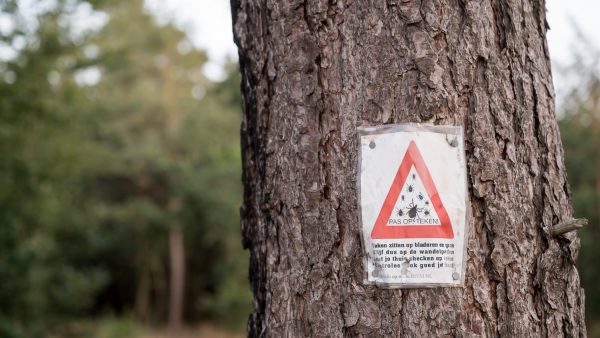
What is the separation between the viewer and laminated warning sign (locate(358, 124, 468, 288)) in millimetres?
1358

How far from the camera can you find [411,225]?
1.36 meters

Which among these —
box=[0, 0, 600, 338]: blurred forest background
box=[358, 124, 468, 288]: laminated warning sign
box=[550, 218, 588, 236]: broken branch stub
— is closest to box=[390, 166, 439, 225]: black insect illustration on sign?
box=[358, 124, 468, 288]: laminated warning sign

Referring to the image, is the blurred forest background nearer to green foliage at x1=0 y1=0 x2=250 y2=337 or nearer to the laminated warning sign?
green foliage at x1=0 y1=0 x2=250 y2=337

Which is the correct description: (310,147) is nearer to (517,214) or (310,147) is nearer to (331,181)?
(331,181)

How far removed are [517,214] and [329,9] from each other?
0.58 meters

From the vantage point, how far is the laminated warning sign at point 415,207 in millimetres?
1358

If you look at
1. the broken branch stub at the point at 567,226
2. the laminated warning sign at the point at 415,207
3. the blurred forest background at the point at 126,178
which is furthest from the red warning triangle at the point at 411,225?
the blurred forest background at the point at 126,178

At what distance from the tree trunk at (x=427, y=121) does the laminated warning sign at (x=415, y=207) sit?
0.02 meters

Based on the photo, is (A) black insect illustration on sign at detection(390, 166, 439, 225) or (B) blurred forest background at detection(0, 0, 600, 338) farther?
(B) blurred forest background at detection(0, 0, 600, 338)

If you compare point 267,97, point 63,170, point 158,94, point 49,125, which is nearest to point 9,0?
point 49,125

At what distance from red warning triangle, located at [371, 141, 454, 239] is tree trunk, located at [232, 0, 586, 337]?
54mm

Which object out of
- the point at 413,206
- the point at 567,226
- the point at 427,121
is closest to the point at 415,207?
the point at 413,206

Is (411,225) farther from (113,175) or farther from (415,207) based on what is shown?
(113,175)

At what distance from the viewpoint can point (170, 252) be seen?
2027cm
